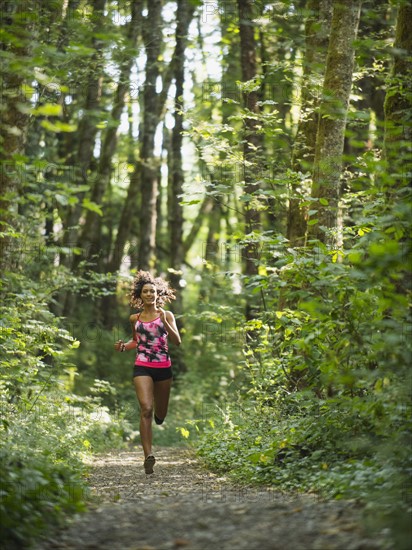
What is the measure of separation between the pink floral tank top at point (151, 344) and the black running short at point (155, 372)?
44mm

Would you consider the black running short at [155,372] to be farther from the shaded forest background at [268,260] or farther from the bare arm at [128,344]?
the shaded forest background at [268,260]

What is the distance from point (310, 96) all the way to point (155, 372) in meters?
5.56

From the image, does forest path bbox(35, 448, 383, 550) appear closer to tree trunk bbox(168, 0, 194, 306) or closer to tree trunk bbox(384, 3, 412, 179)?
tree trunk bbox(384, 3, 412, 179)

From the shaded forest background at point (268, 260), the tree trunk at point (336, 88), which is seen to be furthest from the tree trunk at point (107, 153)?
the tree trunk at point (336, 88)

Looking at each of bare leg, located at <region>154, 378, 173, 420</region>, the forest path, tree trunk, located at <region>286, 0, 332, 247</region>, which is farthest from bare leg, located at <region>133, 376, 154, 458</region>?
tree trunk, located at <region>286, 0, 332, 247</region>

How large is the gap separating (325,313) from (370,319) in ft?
1.41

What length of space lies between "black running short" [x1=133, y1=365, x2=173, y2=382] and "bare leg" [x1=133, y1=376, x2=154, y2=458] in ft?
0.23

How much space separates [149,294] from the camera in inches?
382

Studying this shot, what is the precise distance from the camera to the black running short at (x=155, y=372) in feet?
30.9

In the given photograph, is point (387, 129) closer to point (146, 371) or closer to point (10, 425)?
point (146, 371)

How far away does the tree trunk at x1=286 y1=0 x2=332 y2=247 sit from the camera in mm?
11547

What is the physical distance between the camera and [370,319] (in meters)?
6.61

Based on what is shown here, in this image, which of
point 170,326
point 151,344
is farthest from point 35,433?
point 170,326

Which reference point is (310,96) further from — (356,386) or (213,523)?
(213,523)
